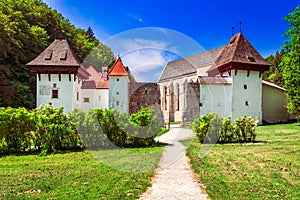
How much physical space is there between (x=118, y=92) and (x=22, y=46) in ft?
37.9

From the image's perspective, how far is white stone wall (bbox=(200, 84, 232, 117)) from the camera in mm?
23797


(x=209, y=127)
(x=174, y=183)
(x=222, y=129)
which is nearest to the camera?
(x=174, y=183)

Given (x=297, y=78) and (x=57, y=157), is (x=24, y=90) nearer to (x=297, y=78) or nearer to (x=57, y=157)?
(x=57, y=157)

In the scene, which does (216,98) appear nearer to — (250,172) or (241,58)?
(241,58)

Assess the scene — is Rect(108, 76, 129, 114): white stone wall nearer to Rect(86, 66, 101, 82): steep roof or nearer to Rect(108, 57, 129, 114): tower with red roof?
Rect(108, 57, 129, 114): tower with red roof

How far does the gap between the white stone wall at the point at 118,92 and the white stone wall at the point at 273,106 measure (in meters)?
14.3

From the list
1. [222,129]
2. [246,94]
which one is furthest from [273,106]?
[222,129]

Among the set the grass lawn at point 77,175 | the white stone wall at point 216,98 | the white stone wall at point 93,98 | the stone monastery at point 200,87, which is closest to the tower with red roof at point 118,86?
the stone monastery at point 200,87

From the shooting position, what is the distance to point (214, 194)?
5246 millimetres

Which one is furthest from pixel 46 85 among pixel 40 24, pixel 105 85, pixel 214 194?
pixel 214 194

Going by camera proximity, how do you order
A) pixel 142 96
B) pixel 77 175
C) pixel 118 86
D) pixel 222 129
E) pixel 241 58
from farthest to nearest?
pixel 142 96
pixel 118 86
pixel 241 58
pixel 222 129
pixel 77 175

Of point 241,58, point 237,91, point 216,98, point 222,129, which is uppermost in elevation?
point 241,58

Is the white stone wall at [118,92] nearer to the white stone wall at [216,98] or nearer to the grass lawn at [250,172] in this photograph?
the white stone wall at [216,98]

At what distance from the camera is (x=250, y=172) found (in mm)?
7086
